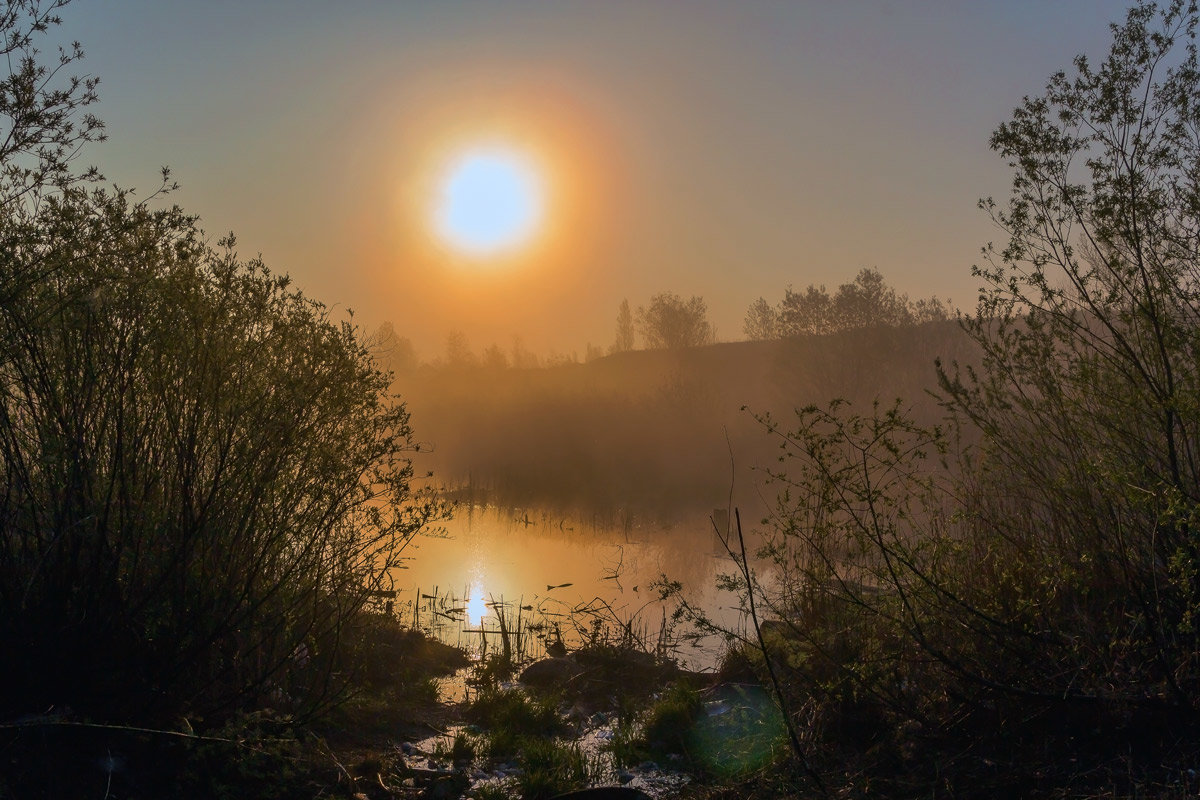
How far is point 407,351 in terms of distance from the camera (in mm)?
80562

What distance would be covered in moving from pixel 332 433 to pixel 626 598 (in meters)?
8.17

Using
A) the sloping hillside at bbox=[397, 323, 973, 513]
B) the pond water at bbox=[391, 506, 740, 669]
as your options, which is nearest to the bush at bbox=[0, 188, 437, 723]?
the pond water at bbox=[391, 506, 740, 669]

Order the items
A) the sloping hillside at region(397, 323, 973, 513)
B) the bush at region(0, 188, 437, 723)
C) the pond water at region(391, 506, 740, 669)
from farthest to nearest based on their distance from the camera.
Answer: the sloping hillside at region(397, 323, 973, 513), the pond water at region(391, 506, 740, 669), the bush at region(0, 188, 437, 723)

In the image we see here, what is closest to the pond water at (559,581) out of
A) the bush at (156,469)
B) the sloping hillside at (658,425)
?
the bush at (156,469)

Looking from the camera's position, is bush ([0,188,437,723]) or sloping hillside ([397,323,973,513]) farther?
sloping hillside ([397,323,973,513])

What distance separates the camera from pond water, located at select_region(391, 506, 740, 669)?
10719mm

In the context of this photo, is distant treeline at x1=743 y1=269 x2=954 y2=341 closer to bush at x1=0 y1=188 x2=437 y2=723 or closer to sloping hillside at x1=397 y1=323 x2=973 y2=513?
sloping hillside at x1=397 y1=323 x2=973 y2=513

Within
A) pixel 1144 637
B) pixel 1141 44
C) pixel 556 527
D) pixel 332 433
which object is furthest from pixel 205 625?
pixel 556 527

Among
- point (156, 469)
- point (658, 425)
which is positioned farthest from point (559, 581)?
point (658, 425)

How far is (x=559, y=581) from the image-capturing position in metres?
Result: 15.3

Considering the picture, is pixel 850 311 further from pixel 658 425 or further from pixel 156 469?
pixel 156 469

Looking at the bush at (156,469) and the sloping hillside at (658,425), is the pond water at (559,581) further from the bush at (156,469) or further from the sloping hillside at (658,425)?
the sloping hillside at (658,425)

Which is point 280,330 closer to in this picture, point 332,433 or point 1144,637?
point 332,433

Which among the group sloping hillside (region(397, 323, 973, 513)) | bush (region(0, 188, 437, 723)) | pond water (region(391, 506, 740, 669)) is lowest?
pond water (region(391, 506, 740, 669))
